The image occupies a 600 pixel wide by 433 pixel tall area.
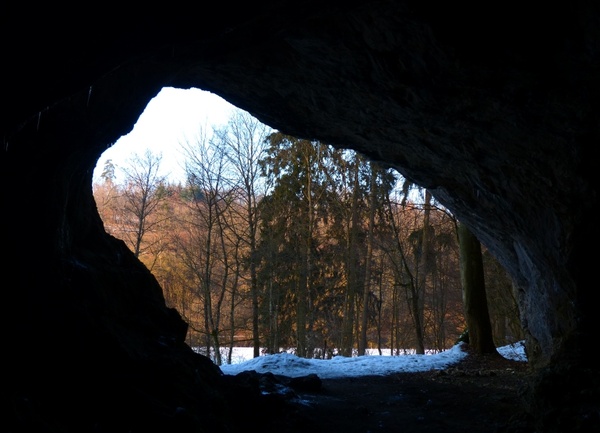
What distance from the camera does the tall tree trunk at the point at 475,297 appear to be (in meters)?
13.7

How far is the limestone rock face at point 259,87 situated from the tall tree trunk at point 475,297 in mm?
6216

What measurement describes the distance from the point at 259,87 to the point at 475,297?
9.46 m

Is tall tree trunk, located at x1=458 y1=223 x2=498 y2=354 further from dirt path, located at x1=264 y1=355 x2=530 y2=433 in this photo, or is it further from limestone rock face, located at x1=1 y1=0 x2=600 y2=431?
limestone rock face, located at x1=1 y1=0 x2=600 y2=431

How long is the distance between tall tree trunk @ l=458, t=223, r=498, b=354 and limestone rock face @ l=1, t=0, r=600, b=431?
622 cm

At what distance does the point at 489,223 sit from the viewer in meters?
8.71

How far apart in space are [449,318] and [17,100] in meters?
27.4

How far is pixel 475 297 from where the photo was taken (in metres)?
13.9

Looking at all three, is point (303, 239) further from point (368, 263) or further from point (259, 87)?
point (259, 87)

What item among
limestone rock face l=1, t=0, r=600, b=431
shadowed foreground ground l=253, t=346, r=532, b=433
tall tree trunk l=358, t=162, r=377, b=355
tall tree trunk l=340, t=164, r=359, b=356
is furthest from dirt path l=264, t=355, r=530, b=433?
tall tree trunk l=358, t=162, r=377, b=355

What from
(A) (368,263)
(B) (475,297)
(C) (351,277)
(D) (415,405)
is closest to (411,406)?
(D) (415,405)

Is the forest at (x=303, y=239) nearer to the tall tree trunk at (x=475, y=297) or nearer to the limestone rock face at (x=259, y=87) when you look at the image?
the tall tree trunk at (x=475, y=297)

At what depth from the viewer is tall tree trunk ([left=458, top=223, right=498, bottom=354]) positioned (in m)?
13.7

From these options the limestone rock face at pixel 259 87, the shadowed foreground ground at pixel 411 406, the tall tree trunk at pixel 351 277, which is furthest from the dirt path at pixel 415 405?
the tall tree trunk at pixel 351 277

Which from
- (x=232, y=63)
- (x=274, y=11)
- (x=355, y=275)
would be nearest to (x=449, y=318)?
(x=355, y=275)
